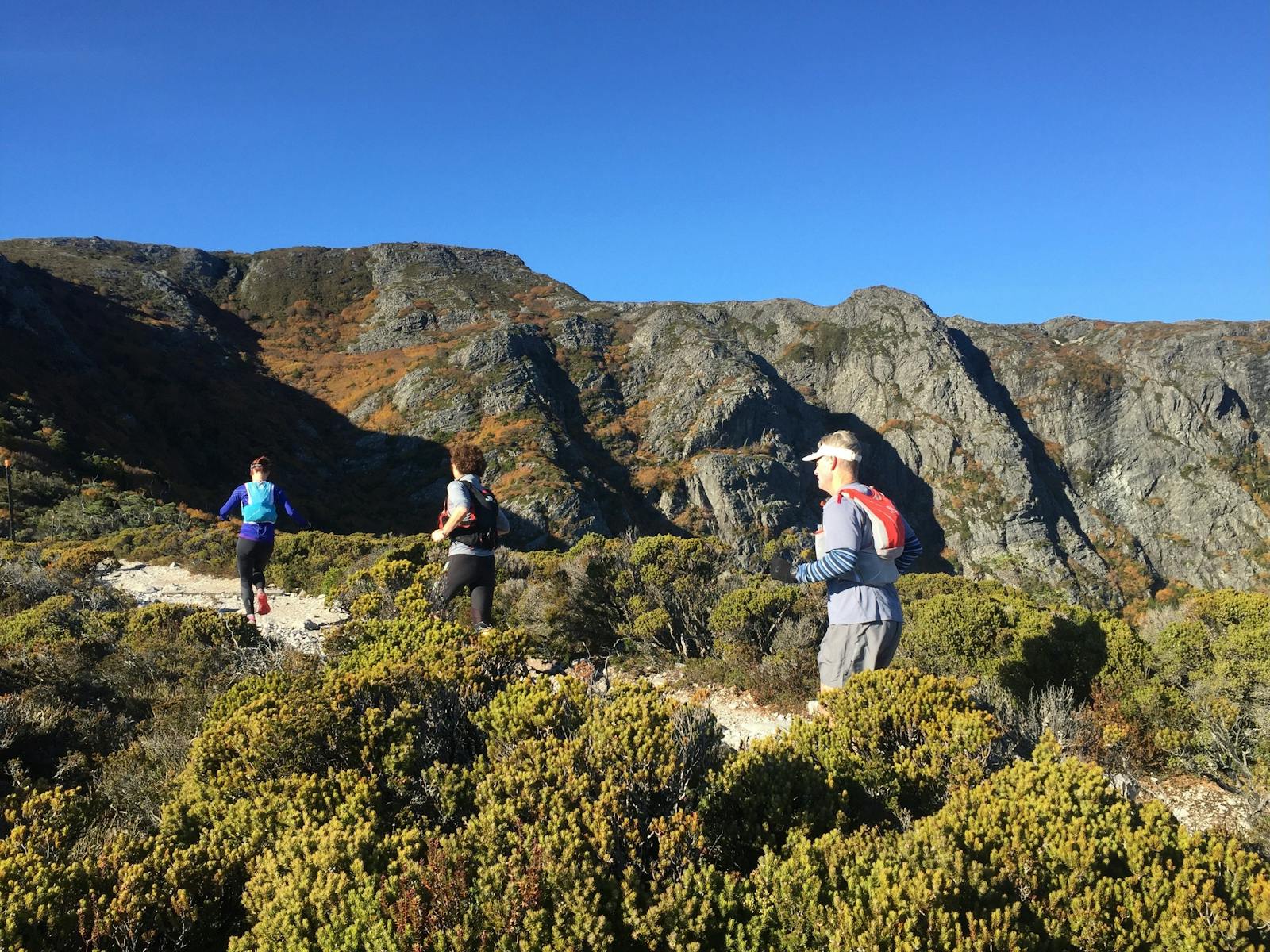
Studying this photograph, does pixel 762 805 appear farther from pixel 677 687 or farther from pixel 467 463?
pixel 467 463

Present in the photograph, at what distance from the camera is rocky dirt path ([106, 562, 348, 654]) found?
331 inches

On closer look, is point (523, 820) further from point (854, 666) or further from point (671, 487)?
point (671, 487)

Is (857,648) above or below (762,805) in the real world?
above

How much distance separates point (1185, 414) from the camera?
245 feet

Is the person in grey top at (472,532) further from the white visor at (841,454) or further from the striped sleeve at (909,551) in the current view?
the striped sleeve at (909,551)

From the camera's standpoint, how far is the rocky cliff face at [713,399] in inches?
1966

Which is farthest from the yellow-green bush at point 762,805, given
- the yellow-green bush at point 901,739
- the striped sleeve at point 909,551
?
the striped sleeve at point 909,551

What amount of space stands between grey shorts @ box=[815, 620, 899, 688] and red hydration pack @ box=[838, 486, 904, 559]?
49cm

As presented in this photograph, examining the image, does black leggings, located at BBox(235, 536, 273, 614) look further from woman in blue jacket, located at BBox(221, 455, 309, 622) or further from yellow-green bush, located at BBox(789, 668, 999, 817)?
yellow-green bush, located at BBox(789, 668, 999, 817)

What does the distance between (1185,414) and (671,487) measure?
66.5 meters

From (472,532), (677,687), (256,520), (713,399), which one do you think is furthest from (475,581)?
(713,399)

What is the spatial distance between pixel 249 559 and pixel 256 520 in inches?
22.9

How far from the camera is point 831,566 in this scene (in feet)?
12.0

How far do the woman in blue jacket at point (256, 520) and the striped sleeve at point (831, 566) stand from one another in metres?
5.91
